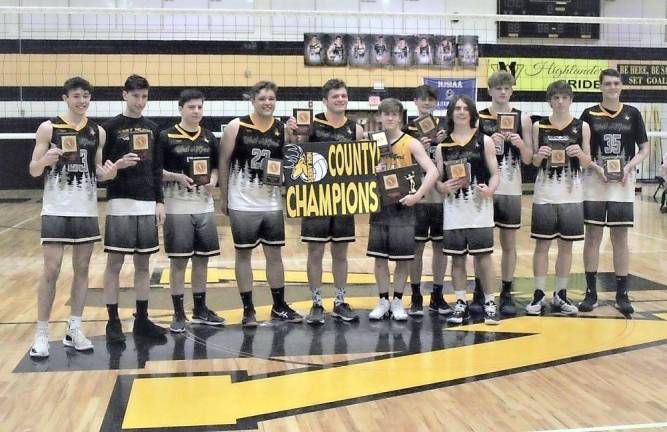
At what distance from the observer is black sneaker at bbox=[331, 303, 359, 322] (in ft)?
20.1

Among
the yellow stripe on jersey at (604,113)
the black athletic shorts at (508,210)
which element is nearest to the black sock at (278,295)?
the black athletic shorts at (508,210)

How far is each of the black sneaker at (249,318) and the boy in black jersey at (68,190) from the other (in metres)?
1.33

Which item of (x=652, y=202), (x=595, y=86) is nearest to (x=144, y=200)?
(x=595, y=86)

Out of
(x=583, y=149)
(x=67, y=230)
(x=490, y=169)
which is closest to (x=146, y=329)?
(x=67, y=230)

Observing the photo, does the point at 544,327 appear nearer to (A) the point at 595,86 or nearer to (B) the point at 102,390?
(B) the point at 102,390

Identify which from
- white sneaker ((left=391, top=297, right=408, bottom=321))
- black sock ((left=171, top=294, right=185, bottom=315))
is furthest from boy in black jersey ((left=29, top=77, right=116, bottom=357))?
white sneaker ((left=391, top=297, right=408, bottom=321))

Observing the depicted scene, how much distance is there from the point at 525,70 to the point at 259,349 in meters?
8.95

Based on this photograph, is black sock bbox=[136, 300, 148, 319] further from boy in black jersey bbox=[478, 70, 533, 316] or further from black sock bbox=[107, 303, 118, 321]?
boy in black jersey bbox=[478, 70, 533, 316]

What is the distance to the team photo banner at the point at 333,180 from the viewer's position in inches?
234

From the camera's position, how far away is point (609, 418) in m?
4.01

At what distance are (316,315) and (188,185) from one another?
4.78 feet

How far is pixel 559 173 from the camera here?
20.3ft

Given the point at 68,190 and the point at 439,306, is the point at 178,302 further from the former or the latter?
the point at 439,306

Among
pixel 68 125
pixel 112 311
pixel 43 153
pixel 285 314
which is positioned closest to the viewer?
pixel 43 153
